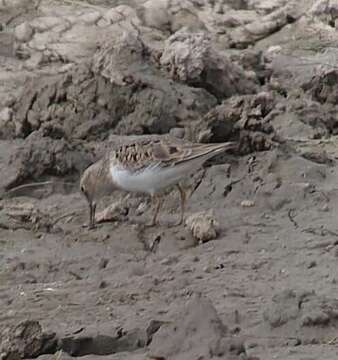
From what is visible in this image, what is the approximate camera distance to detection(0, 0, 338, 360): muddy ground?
18.9 feet

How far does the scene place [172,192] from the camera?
8547 millimetres

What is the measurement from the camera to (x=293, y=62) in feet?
37.9

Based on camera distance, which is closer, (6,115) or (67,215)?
(67,215)

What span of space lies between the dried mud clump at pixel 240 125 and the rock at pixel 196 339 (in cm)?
A: 343

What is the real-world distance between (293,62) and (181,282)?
5.25 metres

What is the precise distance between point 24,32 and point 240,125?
13.2 ft

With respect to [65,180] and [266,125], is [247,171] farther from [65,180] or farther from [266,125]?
[65,180]

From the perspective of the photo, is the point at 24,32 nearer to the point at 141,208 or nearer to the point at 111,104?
the point at 111,104

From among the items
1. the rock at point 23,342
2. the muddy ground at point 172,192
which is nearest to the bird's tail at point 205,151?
the muddy ground at point 172,192

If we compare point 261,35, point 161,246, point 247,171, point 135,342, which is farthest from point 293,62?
point 135,342

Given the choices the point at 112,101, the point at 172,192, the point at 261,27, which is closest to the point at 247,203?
the point at 172,192

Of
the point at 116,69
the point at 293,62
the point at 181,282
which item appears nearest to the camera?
the point at 181,282

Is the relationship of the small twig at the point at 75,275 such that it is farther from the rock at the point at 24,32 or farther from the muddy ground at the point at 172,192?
the rock at the point at 24,32

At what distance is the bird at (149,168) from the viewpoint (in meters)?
7.92
